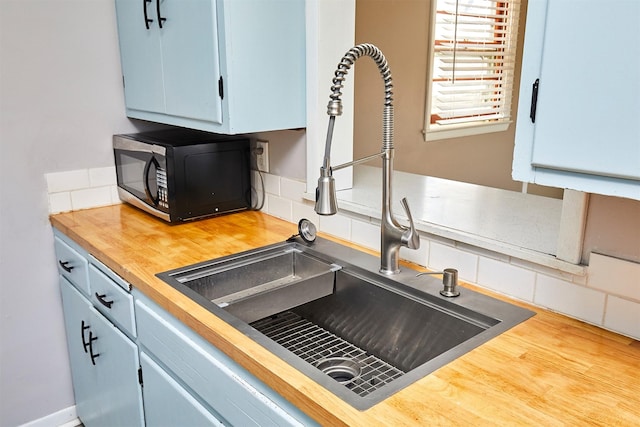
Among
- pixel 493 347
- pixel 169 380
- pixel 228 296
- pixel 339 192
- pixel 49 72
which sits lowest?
pixel 169 380

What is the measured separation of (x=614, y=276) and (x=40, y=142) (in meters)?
1.93

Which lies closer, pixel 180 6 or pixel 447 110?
pixel 180 6

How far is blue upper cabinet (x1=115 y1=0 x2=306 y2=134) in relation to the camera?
1.63m

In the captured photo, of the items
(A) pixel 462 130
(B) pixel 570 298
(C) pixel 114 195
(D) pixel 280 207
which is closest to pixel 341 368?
(B) pixel 570 298

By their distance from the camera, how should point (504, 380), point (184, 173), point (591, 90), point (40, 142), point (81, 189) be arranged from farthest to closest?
1. point (81, 189)
2. point (40, 142)
3. point (184, 173)
4. point (504, 380)
5. point (591, 90)

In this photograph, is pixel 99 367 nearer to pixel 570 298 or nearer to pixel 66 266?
pixel 66 266

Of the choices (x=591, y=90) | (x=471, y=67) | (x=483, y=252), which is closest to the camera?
(x=591, y=90)

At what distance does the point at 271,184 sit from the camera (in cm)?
211

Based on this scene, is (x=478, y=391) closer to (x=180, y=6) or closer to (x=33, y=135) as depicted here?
(x=180, y=6)

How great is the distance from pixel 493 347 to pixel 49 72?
1.81 meters

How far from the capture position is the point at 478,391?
977 mm

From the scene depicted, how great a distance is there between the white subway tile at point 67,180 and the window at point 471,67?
1.84 meters

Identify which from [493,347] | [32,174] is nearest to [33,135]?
[32,174]

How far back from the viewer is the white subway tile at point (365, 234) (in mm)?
1703
